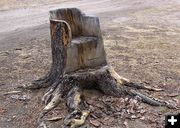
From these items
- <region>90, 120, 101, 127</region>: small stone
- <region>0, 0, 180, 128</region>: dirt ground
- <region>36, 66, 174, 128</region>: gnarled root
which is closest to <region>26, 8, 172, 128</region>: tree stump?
<region>36, 66, 174, 128</region>: gnarled root

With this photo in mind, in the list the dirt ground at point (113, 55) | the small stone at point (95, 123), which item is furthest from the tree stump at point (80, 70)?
the small stone at point (95, 123)

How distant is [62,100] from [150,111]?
135cm

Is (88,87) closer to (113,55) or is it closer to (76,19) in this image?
(76,19)

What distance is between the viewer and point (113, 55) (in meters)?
8.50

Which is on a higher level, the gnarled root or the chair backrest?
the chair backrest

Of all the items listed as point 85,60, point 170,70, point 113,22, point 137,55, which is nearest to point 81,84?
point 85,60

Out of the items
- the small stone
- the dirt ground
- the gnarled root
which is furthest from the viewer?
the gnarled root

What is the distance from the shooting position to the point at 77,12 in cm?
623

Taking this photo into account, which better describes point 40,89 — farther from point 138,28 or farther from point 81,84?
point 138,28

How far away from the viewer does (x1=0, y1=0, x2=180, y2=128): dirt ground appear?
5.45 metres

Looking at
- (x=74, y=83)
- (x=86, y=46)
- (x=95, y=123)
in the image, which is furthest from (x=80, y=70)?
(x=95, y=123)

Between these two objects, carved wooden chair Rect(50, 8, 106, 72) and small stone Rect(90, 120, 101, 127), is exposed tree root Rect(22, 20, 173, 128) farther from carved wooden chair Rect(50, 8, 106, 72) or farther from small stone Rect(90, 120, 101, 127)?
small stone Rect(90, 120, 101, 127)

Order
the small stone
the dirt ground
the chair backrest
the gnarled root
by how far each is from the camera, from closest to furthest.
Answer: the small stone < the dirt ground < the gnarled root < the chair backrest

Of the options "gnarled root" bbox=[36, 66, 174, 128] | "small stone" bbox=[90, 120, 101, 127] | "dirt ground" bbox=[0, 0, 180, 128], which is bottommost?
"dirt ground" bbox=[0, 0, 180, 128]
